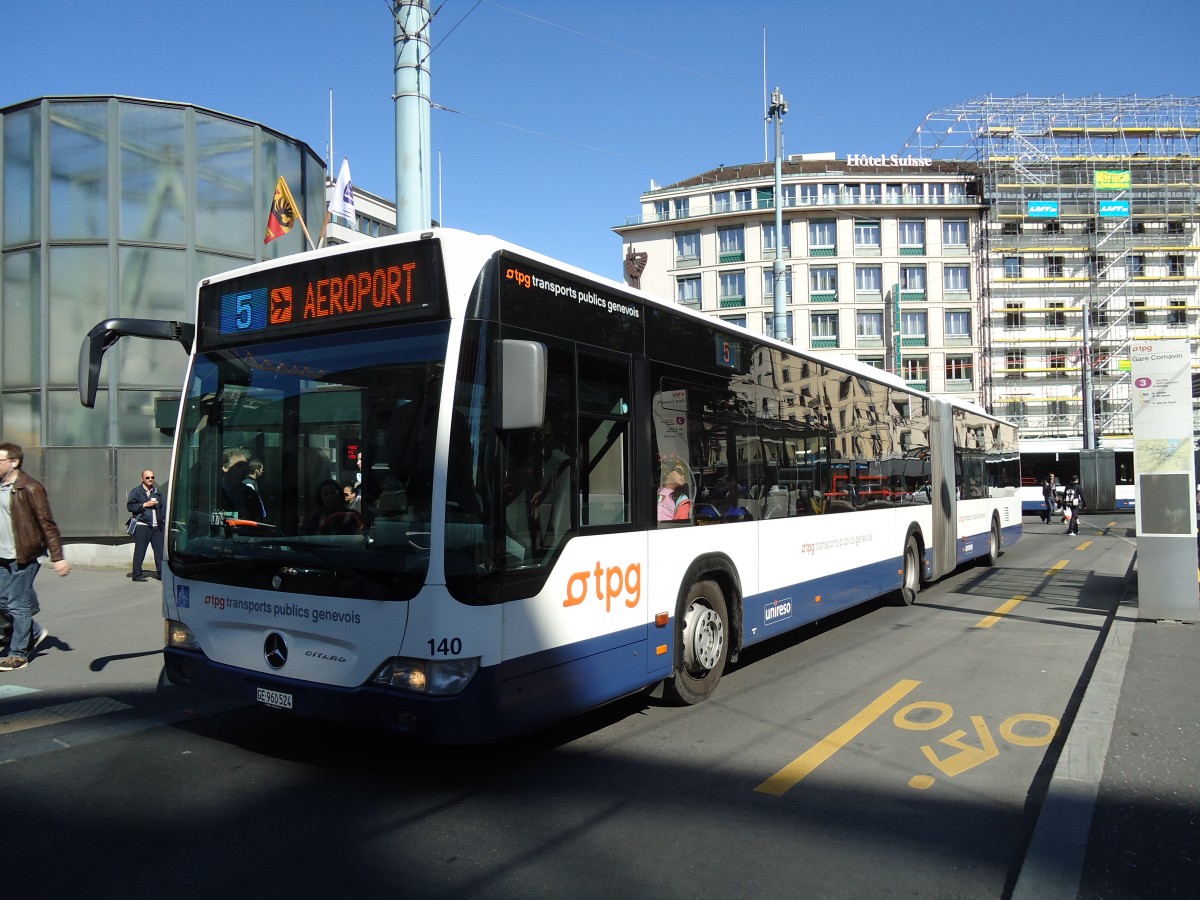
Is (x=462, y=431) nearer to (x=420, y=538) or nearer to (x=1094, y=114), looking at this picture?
(x=420, y=538)

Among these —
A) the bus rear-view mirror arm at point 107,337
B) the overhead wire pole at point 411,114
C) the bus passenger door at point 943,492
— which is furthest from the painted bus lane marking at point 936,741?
the bus passenger door at point 943,492

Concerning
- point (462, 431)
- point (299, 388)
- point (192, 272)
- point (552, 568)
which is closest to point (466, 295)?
point (462, 431)

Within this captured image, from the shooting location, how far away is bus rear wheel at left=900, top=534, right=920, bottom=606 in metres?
12.2

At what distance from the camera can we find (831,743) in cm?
595

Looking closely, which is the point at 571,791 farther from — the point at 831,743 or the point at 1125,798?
the point at 1125,798

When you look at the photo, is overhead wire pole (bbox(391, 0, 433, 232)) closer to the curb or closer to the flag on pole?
the flag on pole

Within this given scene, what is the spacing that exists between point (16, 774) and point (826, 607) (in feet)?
23.1

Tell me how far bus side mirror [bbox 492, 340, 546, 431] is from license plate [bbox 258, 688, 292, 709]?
1964 mm

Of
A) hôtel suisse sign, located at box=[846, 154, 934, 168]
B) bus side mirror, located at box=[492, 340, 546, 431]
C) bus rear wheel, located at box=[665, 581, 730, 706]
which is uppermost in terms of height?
hôtel suisse sign, located at box=[846, 154, 934, 168]

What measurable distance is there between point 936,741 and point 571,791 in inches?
103

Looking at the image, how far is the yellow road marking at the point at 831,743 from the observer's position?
5.15 meters

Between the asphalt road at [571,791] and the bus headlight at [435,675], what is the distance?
70 centimetres

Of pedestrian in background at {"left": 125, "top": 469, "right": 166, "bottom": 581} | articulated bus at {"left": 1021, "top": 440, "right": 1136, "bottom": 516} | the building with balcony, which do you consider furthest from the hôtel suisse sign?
pedestrian in background at {"left": 125, "top": 469, "right": 166, "bottom": 581}

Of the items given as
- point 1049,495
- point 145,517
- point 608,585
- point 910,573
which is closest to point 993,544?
point 910,573
